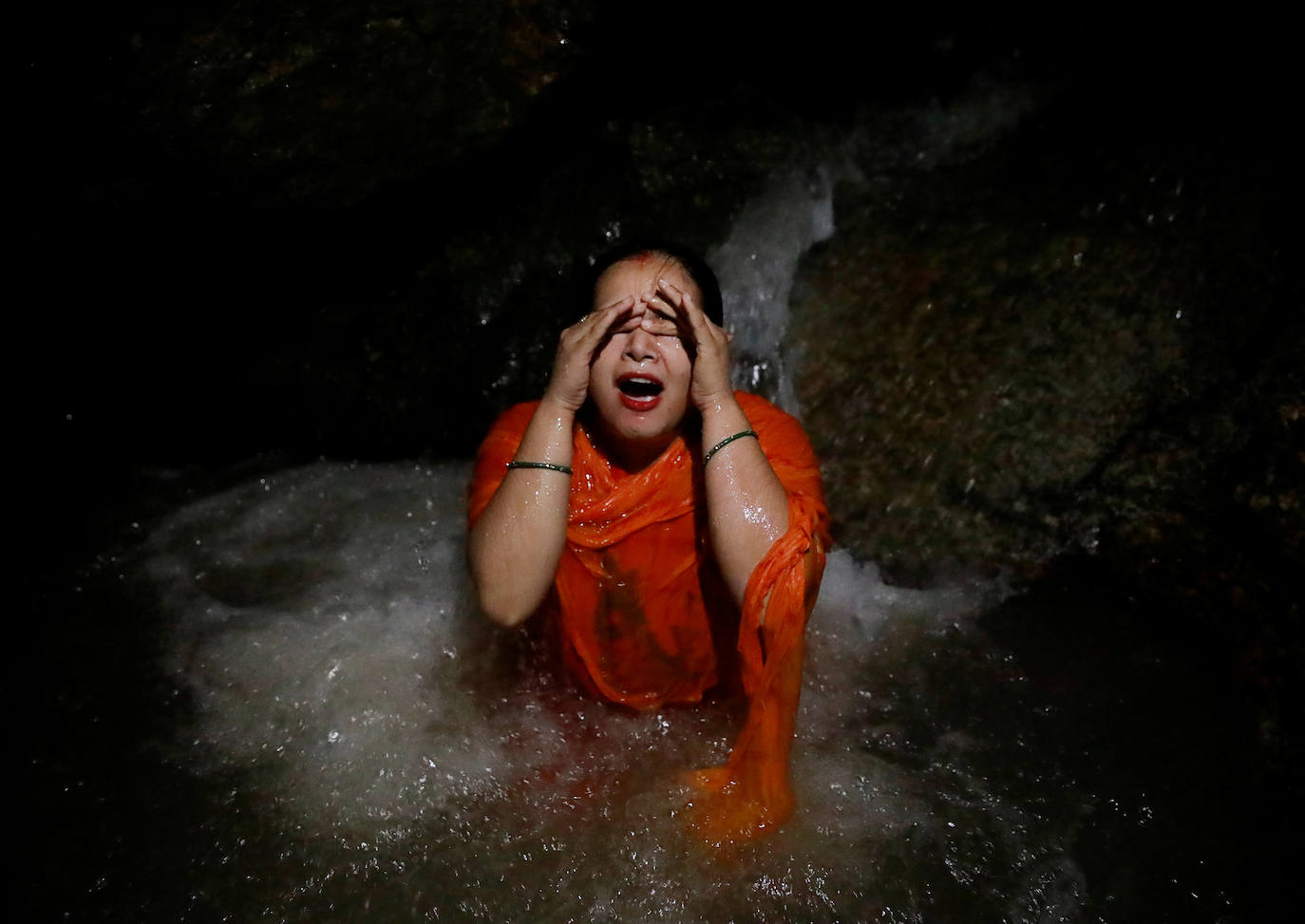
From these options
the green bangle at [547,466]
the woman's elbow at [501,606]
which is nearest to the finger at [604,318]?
the green bangle at [547,466]

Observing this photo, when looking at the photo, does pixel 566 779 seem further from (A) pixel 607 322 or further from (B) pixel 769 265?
(B) pixel 769 265

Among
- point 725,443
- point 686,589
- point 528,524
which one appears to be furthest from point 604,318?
point 686,589

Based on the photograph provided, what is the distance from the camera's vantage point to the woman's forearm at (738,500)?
1.92m

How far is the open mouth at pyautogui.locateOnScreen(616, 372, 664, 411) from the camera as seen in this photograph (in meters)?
1.99

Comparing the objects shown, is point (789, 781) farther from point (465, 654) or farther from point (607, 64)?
point (607, 64)

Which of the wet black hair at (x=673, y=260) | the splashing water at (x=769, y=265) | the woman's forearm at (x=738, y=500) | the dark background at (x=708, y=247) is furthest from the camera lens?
the splashing water at (x=769, y=265)

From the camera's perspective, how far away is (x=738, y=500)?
6.31 feet

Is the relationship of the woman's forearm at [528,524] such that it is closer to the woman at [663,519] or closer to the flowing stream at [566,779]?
the woman at [663,519]

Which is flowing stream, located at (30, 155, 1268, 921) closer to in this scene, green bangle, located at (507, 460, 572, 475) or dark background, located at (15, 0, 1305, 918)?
dark background, located at (15, 0, 1305, 918)

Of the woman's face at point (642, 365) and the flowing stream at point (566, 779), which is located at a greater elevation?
the woman's face at point (642, 365)

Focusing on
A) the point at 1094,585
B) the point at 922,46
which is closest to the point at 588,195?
the point at 922,46

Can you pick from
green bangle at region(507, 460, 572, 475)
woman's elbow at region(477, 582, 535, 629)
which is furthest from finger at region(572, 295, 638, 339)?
woman's elbow at region(477, 582, 535, 629)

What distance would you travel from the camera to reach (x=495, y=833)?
2.12m

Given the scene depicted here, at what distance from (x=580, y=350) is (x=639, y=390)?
188 millimetres
